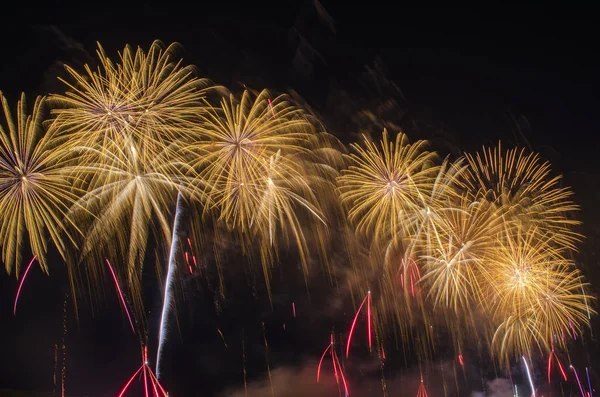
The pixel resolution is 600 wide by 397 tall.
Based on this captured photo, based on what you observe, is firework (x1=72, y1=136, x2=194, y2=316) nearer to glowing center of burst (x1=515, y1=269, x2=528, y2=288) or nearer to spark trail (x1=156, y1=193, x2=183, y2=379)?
spark trail (x1=156, y1=193, x2=183, y2=379)

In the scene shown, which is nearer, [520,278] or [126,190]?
[126,190]

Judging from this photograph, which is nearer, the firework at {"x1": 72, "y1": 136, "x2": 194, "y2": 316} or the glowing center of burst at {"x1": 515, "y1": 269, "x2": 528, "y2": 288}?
the firework at {"x1": 72, "y1": 136, "x2": 194, "y2": 316}

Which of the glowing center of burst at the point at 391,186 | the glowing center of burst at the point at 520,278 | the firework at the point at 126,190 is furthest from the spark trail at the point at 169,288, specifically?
the glowing center of burst at the point at 520,278

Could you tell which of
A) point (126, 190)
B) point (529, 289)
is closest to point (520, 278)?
point (529, 289)

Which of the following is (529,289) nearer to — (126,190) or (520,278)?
(520,278)

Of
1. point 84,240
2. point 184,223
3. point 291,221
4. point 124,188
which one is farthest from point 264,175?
point 84,240

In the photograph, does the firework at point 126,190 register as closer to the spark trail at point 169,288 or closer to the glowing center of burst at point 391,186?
the spark trail at point 169,288

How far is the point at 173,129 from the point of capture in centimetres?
1370

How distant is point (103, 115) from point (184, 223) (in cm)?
375

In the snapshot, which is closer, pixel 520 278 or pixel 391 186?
pixel 391 186

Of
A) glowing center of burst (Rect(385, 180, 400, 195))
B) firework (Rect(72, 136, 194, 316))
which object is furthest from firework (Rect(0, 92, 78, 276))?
glowing center of burst (Rect(385, 180, 400, 195))

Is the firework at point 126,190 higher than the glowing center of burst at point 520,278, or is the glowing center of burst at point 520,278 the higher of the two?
the firework at point 126,190

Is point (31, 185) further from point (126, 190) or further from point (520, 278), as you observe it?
point (520, 278)

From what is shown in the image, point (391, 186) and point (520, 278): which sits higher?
point (391, 186)
